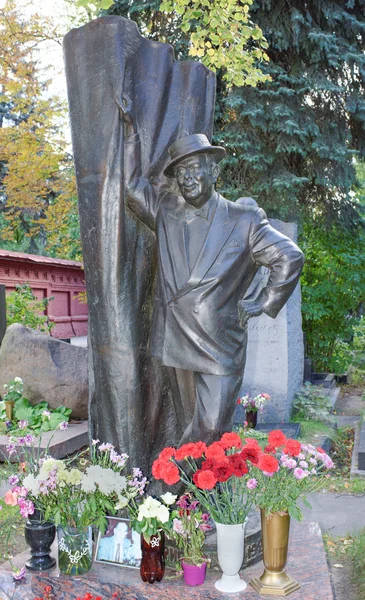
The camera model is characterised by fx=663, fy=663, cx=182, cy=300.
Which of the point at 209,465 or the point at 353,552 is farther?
the point at 353,552

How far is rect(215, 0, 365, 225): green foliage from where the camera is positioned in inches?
455

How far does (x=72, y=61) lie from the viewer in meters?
3.71

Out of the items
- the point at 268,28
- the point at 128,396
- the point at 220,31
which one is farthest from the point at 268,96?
the point at 128,396

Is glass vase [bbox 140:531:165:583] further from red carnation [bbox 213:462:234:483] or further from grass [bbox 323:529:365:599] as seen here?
grass [bbox 323:529:365:599]

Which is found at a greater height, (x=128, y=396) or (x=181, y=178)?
(x=181, y=178)

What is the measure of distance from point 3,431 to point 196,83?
206 inches

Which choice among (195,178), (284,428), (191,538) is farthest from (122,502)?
(284,428)

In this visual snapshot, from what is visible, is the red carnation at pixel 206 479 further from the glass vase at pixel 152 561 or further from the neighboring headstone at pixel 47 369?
the neighboring headstone at pixel 47 369

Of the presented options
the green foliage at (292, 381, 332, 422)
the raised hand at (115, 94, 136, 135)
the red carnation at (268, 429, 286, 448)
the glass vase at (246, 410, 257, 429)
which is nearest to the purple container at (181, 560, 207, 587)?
the red carnation at (268, 429, 286, 448)

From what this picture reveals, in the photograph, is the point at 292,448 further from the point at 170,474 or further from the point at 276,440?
the point at 170,474

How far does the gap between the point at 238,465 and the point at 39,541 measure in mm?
1090

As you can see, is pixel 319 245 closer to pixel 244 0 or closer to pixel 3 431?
pixel 244 0

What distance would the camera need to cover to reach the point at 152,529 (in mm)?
3035

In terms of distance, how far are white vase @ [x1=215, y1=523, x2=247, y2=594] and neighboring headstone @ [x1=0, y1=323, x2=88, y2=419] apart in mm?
5012
